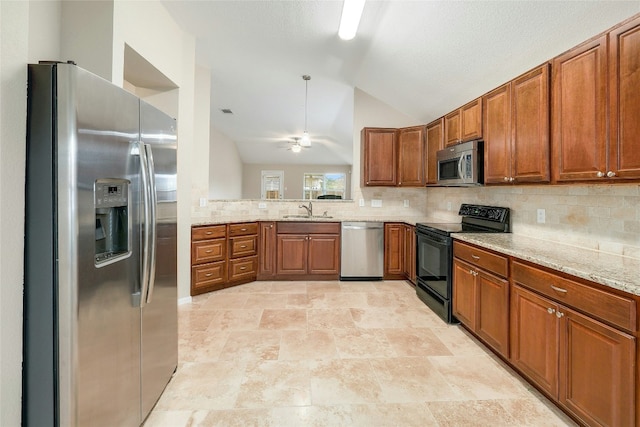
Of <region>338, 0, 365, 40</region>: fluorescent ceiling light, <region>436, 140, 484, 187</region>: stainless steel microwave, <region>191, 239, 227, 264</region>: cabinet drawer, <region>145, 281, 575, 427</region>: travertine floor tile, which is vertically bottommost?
<region>145, 281, 575, 427</region>: travertine floor tile

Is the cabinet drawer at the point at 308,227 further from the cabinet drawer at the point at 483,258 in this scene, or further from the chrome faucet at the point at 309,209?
the cabinet drawer at the point at 483,258

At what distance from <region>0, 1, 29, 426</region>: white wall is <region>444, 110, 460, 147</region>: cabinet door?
3398 mm

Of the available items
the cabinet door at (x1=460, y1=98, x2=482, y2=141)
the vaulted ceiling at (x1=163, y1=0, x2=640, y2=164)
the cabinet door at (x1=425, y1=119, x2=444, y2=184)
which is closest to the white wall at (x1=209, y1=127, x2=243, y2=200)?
the vaulted ceiling at (x1=163, y1=0, x2=640, y2=164)

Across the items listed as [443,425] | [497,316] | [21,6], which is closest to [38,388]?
[21,6]

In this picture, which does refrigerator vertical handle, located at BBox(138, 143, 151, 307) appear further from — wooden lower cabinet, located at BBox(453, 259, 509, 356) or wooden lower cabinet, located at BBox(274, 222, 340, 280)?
wooden lower cabinet, located at BBox(274, 222, 340, 280)

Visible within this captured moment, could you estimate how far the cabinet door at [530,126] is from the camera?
7.07 feet

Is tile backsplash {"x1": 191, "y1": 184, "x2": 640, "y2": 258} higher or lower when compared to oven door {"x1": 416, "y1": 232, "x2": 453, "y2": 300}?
higher

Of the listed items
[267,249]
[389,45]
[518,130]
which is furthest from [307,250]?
[518,130]

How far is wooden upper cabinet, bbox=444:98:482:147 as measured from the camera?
2986 millimetres

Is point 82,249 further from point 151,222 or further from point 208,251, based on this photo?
point 208,251

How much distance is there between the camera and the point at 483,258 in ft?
8.02

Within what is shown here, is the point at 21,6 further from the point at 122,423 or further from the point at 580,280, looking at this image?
the point at 580,280

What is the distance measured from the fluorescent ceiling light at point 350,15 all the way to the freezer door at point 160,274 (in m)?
1.49

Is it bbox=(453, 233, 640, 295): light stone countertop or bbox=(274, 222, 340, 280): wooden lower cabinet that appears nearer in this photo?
bbox=(453, 233, 640, 295): light stone countertop
